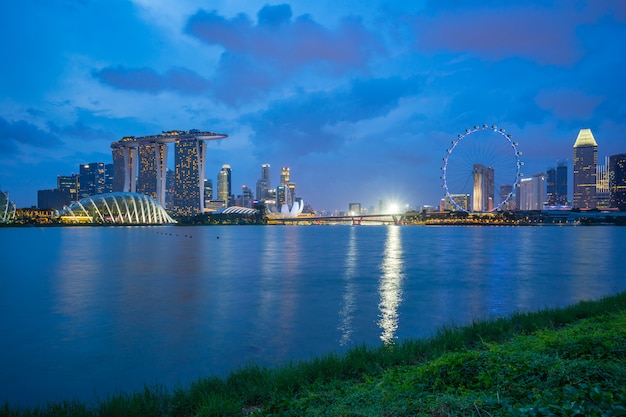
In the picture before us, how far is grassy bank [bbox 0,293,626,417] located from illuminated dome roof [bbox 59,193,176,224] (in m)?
159

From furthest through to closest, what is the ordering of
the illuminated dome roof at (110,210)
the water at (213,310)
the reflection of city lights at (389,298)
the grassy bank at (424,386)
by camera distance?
the illuminated dome roof at (110,210)
the reflection of city lights at (389,298)
the water at (213,310)
the grassy bank at (424,386)

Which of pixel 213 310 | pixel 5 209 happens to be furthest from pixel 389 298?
pixel 5 209

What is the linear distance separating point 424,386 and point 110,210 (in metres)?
164

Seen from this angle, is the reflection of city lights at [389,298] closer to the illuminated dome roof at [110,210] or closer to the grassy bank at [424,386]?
the grassy bank at [424,386]

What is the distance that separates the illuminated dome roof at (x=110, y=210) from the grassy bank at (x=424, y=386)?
159323mm

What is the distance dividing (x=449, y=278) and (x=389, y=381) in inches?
906

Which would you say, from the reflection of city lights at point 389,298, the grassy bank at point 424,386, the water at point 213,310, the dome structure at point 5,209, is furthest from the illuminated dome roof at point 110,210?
the grassy bank at point 424,386

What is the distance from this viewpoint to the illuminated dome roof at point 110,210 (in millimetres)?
151500

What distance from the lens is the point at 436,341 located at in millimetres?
9945

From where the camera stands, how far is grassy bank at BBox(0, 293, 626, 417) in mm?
5297

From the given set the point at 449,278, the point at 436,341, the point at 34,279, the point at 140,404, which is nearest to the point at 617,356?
the point at 436,341

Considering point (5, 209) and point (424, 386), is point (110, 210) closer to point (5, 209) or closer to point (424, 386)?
point (5, 209)

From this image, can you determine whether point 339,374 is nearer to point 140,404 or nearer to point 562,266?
point 140,404

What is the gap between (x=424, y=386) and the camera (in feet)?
21.0
